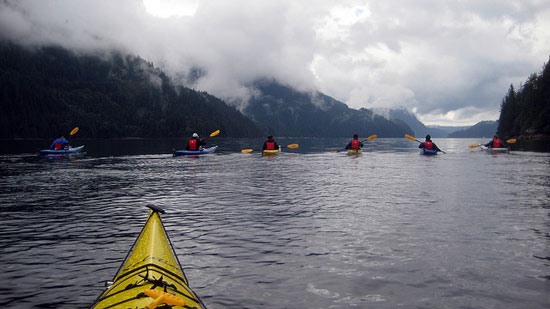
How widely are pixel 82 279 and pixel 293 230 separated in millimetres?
6882

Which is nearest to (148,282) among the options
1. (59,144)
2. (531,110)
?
(59,144)

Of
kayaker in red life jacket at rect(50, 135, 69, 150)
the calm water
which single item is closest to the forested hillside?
the calm water

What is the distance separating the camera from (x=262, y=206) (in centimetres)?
1767

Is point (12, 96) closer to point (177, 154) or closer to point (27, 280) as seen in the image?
point (177, 154)

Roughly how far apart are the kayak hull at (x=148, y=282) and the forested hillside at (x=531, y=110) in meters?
122

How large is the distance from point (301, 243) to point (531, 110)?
12897 centimetres

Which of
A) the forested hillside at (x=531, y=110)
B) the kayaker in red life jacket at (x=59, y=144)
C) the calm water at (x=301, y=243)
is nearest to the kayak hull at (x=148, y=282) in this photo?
the calm water at (x=301, y=243)

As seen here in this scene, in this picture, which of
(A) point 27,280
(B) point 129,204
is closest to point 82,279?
Result: (A) point 27,280

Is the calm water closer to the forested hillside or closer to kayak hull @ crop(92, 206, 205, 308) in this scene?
kayak hull @ crop(92, 206, 205, 308)

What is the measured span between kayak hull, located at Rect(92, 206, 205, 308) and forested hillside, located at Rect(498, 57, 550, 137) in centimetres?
12181

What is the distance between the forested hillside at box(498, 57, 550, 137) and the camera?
105188 millimetres

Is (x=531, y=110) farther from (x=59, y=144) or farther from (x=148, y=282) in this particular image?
(x=148, y=282)

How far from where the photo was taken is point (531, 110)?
113 m

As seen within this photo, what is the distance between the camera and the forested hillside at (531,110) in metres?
105
